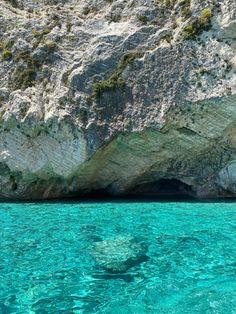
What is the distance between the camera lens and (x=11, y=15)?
25297 mm

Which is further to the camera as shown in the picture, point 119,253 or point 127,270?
point 119,253

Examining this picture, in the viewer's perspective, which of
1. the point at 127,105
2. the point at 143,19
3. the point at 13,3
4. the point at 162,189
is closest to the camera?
the point at 127,105

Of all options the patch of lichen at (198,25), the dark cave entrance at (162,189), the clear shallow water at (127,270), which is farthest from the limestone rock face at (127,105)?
the clear shallow water at (127,270)

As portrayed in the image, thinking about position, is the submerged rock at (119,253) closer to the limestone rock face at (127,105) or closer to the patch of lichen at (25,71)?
the limestone rock face at (127,105)

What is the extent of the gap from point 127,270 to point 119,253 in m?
1.24

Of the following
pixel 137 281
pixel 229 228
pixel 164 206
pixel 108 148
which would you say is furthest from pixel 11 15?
pixel 137 281

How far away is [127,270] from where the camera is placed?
9.93 m

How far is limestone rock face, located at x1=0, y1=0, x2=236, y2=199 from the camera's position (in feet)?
66.5

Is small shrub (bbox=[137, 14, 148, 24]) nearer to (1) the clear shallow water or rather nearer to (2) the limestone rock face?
(2) the limestone rock face

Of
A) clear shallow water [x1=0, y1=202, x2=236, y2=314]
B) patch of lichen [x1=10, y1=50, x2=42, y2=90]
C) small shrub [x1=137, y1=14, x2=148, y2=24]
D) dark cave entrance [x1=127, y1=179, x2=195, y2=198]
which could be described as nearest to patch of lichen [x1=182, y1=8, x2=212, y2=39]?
small shrub [x1=137, y1=14, x2=148, y2=24]

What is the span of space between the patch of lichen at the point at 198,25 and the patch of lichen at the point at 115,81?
2500 millimetres

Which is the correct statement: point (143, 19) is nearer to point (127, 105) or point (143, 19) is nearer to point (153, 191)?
point (127, 105)

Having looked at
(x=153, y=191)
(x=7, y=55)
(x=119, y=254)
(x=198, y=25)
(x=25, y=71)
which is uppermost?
(x=198, y=25)

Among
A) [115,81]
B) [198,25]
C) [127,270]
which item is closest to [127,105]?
[115,81]
